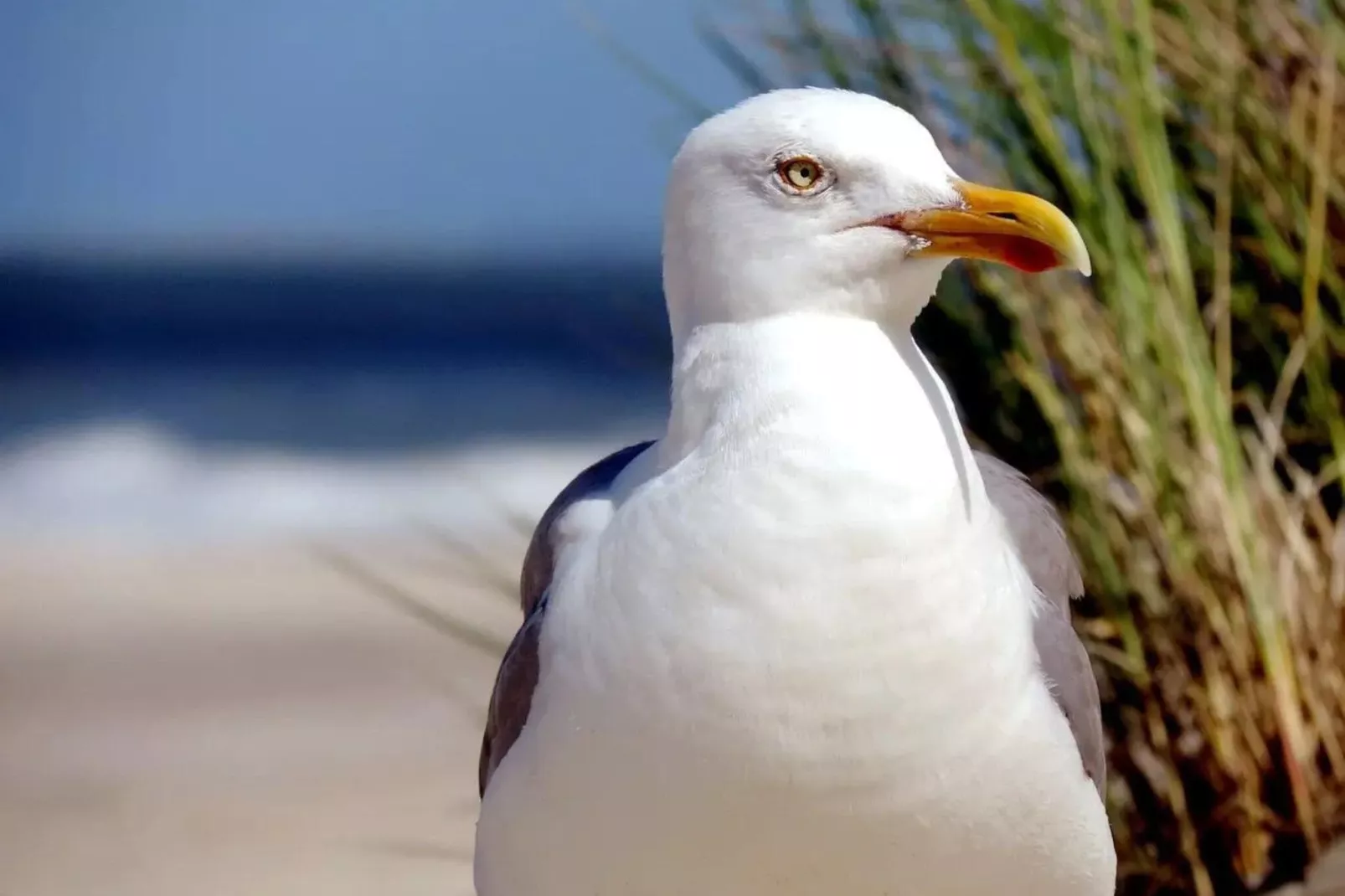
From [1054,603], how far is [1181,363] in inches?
38.1

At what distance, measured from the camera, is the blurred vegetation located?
290 centimetres

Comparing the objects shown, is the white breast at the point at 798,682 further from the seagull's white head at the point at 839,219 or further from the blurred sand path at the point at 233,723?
the blurred sand path at the point at 233,723

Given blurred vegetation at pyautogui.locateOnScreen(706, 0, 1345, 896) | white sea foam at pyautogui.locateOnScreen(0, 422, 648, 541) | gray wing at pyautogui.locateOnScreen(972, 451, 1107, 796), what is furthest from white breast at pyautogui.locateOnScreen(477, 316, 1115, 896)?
white sea foam at pyautogui.locateOnScreen(0, 422, 648, 541)

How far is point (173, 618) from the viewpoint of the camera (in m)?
8.28

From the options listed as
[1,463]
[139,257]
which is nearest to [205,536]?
[1,463]

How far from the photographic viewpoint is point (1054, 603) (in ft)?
7.08

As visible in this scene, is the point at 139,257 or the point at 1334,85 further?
the point at 139,257

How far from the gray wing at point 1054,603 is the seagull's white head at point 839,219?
379 millimetres

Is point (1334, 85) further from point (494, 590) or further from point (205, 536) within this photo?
point (205, 536)

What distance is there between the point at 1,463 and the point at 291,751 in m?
5.43

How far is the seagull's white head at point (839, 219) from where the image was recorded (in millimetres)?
1880

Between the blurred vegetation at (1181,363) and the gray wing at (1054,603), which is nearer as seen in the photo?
the gray wing at (1054,603)

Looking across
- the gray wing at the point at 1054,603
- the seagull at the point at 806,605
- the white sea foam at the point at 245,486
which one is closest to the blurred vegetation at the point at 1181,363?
the gray wing at the point at 1054,603

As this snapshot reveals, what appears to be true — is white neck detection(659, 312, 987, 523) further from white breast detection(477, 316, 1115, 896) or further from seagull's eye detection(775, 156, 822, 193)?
seagull's eye detection(775, 156, 822, 193)
